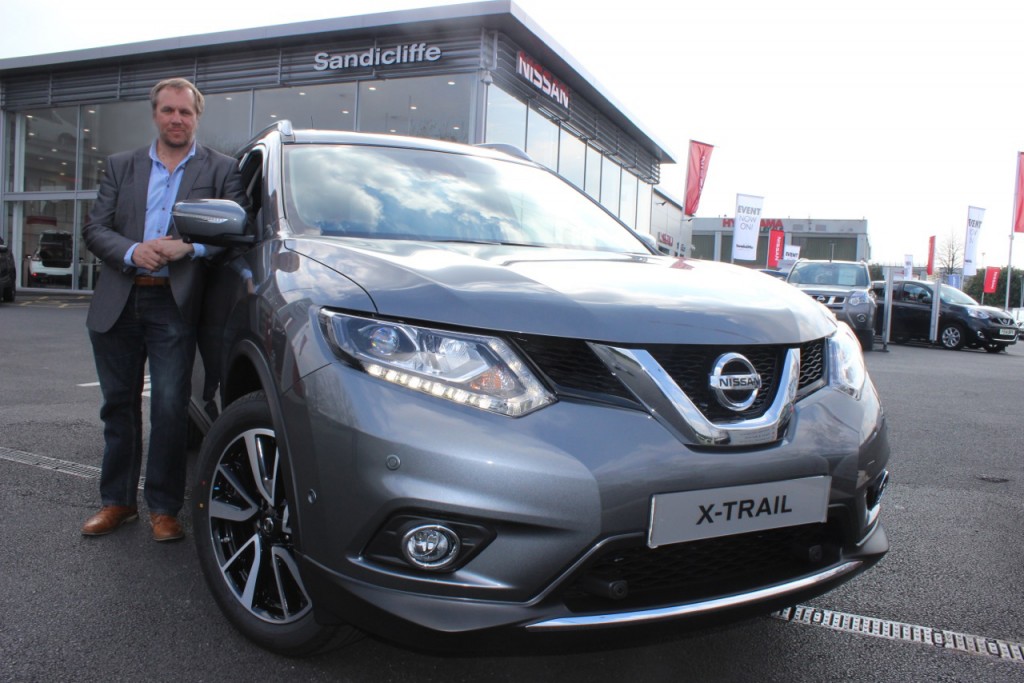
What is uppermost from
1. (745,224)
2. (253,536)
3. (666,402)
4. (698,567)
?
(745,224)

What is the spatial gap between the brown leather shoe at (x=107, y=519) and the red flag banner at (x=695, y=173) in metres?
21.2

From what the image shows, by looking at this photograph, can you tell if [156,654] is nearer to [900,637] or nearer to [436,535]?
[436,535]

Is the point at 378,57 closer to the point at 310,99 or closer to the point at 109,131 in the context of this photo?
the point at 310,99

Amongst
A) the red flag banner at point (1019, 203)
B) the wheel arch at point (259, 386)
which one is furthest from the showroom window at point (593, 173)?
the wheel arch at point (259, 386)

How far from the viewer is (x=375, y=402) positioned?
1771 millimetres

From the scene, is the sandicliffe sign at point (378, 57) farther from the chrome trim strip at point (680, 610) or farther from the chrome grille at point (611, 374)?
the chrome trim strip at point (680, 610)

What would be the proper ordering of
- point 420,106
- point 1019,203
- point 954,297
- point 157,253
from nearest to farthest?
point 157,253 < point 420,106 < point 954,297 < point 1019,203

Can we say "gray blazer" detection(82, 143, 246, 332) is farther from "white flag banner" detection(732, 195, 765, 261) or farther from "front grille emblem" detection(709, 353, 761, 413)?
"white flag banner" detection(732, 195, 765, 261)

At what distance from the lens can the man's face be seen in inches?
126

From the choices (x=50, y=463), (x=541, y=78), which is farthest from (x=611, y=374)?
(x=541, y=78)

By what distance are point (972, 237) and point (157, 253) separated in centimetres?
2869

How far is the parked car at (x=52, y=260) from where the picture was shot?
76.3 ft

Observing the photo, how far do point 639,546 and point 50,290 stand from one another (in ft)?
83.5

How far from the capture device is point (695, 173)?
2327 centimetres
